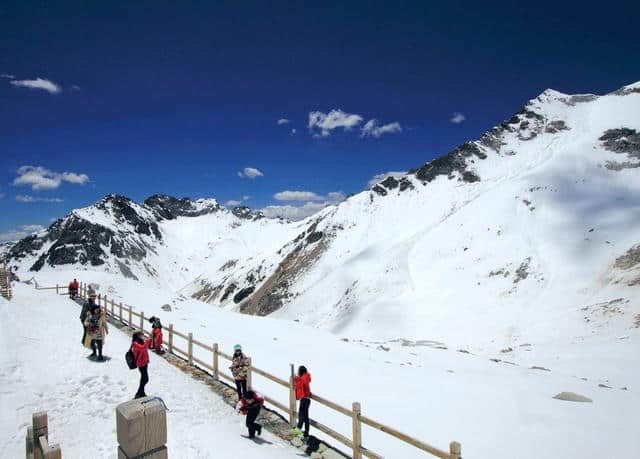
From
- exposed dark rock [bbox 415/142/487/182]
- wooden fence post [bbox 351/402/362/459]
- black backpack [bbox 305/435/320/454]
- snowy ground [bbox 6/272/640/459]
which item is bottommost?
snowy ground [bbox 6/272/640/459]

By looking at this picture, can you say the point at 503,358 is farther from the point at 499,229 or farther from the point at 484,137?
the point at 484,137

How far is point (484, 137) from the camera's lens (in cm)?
9069

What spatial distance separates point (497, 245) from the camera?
51.4 metres

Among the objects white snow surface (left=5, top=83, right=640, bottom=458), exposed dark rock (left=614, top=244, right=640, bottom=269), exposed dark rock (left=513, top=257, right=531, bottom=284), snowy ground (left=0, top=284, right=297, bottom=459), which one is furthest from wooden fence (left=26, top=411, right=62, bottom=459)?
exposed dark rock (left=513, top=257, right=531, bottom=284)

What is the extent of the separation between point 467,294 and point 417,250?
15.2 metres

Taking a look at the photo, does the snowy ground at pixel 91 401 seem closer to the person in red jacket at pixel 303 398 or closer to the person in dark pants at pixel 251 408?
the person in dark pants at pixel 251 408

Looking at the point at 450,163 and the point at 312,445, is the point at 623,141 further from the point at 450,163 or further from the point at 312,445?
the point at 312,445

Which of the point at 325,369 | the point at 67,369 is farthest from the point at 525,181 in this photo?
the point at 67,369

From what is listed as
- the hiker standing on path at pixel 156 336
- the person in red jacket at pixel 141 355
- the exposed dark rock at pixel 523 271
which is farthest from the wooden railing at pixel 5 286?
the exposed dark rock at pixel 523 271

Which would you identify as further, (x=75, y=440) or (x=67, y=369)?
(x=67, y=369)

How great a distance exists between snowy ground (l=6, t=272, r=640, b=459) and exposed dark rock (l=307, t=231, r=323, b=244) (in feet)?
196

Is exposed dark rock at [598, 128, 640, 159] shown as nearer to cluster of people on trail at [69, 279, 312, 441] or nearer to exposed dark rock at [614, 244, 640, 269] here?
exposed dark rock at [614, 244, 640, 269]

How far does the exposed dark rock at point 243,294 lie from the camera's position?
10238 cm

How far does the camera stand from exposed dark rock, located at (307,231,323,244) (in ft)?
301
